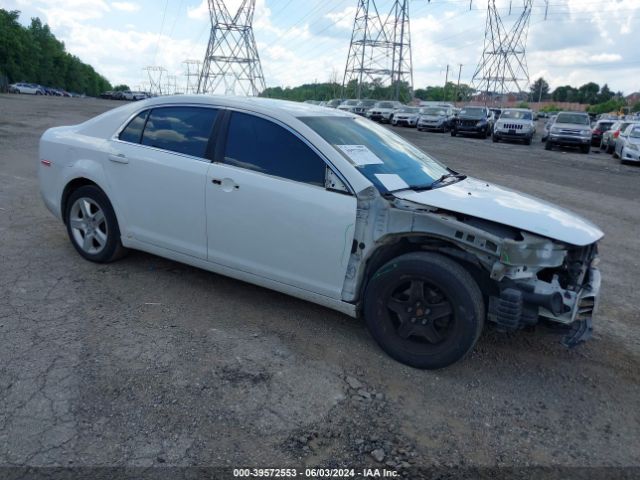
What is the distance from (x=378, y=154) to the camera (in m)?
4.10

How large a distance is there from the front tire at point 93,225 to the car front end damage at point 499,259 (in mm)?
2441

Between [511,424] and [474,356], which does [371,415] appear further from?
[474,356]

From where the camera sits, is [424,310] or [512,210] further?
[512,210]

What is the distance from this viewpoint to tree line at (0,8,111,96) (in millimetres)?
70000

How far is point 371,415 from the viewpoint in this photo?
3.00 meters

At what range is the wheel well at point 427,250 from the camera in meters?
3.37

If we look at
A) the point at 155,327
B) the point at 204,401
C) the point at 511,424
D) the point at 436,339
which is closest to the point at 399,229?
the point at 436,339

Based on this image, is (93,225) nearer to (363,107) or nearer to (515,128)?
(515,128)

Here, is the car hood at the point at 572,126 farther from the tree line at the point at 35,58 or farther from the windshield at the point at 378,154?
the tree line at the point at 35,58

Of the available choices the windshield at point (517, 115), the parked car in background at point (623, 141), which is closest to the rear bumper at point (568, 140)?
→ the parked car in background at point (623, 141)

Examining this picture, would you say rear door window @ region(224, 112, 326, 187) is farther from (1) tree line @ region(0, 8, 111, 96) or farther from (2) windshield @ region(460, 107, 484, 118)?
(1) tree line @ region(0, 8, 111, 96)

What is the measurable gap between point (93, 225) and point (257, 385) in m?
2.68

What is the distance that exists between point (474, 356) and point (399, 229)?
3.59 ft

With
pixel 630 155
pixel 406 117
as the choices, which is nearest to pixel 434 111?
pixel 406 117
